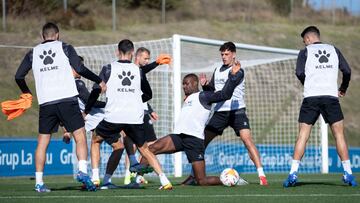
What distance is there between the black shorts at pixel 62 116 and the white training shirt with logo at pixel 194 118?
2088 mm

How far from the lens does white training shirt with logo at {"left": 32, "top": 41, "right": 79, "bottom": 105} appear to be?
39.5 ft

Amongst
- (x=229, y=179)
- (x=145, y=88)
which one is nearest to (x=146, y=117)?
(x=229, y=179)

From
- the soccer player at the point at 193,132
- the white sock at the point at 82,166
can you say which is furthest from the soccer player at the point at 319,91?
the white sock at the point at 82,166

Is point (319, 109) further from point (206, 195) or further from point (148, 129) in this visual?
point (148, 129)

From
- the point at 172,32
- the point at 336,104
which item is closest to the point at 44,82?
the point at 336,104

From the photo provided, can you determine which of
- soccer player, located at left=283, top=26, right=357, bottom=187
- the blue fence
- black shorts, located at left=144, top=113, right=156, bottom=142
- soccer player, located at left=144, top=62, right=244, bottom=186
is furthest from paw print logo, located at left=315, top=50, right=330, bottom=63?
the blue fence

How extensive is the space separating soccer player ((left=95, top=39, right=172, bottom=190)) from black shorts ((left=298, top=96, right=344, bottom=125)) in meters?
2.16

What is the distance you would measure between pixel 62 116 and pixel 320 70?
3.65 metres

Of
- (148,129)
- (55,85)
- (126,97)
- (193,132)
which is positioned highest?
(55,85)

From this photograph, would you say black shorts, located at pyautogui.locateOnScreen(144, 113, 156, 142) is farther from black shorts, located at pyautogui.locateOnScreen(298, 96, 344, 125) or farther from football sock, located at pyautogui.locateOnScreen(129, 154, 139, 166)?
black shorts, located at pyautogui.locateOnScreen(298, 96, 344, 125)

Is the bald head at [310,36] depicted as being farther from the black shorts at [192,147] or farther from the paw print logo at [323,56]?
the black shorts at [192,147]

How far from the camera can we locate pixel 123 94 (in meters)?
12.7

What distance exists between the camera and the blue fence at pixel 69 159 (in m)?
20.1

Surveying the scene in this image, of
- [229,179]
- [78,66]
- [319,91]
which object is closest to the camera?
[78,66]
